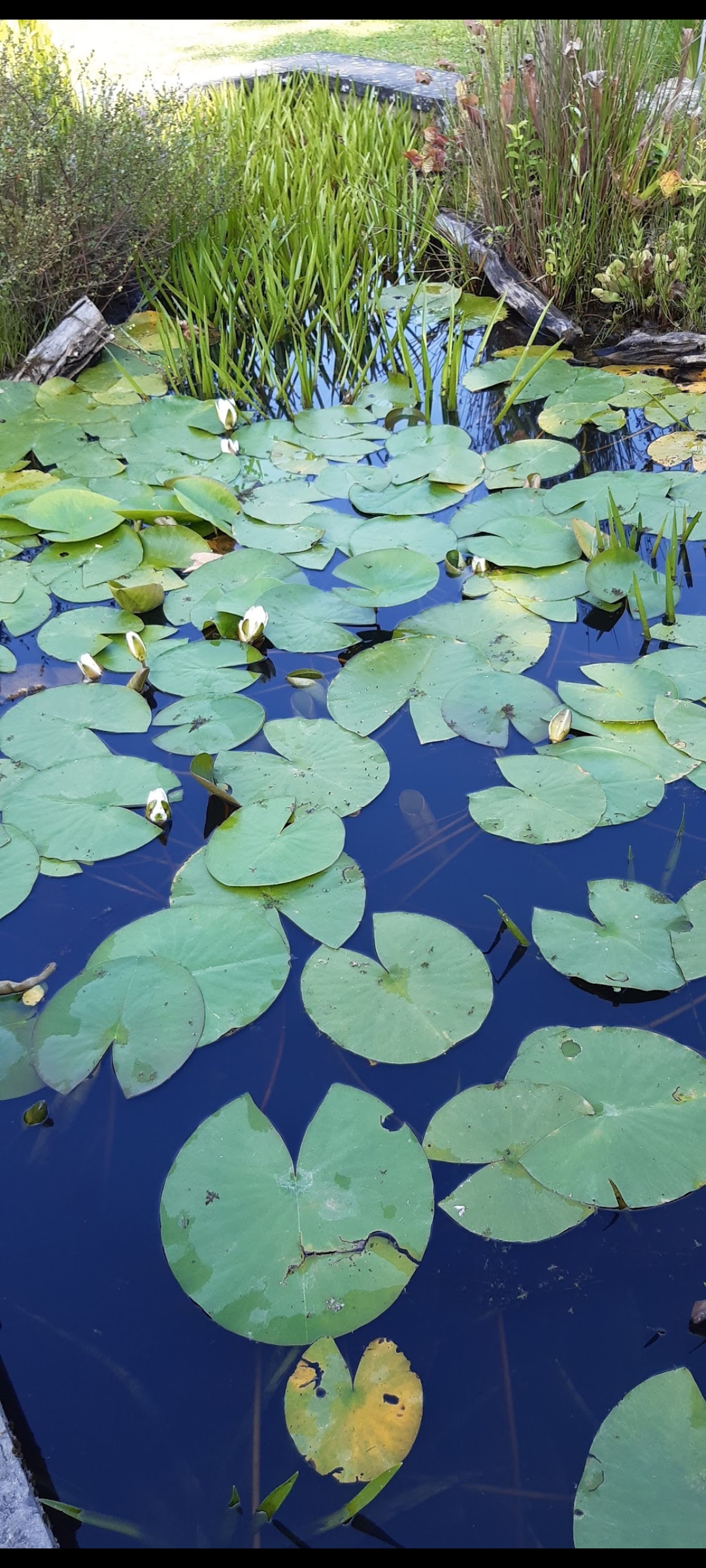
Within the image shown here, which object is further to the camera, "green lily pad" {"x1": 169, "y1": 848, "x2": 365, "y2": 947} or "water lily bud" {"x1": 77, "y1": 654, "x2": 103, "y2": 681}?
"water lily bud" {"x1": 77, "y1": 654, "x2": 103, "y2": 681}

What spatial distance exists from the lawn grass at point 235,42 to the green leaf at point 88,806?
21.4 feet

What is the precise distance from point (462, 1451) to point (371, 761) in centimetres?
119

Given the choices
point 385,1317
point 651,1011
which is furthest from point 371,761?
point 385,1317

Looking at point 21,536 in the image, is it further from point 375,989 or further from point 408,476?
point 375,989

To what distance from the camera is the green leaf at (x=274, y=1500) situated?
1.00m

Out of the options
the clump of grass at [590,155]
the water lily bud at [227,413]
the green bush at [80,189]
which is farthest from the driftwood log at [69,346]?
Answer: the clump of grass at [590,155]

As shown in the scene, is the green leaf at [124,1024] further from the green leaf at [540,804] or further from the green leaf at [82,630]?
the green leaf at [82,630]

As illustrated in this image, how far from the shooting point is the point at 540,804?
1780 mm

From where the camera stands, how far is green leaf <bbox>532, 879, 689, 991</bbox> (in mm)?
1497

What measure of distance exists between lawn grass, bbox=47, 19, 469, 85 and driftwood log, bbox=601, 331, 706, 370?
4.66 m

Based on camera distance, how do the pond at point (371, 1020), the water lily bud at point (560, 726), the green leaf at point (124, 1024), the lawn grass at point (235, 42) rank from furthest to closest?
1. the lawn grass at point (235, 42)
2. the water lily bud at point (560, 726)
3. the green leaf at point (124, 1024)
4. the pond at point (371, 1020)

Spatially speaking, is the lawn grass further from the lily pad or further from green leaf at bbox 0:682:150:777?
the lily pad

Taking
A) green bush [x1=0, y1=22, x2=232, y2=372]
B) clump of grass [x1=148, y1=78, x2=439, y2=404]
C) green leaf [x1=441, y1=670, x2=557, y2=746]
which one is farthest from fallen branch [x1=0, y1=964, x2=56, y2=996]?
green bush [x1=0, y1=22, x2=232, y2=372]

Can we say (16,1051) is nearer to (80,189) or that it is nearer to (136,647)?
A: (136,647)
